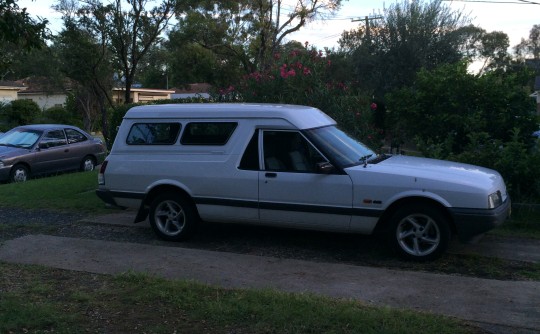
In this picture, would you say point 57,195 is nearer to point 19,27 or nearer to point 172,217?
point 172,217

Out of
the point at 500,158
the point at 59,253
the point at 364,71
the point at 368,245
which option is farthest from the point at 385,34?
the point at 59,253

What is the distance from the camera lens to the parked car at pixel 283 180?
6.24 meters

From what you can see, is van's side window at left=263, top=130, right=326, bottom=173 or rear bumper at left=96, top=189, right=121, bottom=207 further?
rear bumper at left=96, top=189, right=121, bottom=207

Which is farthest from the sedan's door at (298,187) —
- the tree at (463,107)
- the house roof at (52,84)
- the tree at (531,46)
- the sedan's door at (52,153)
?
the tree at (531,46)

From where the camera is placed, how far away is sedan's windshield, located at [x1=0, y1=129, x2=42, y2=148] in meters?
15.2

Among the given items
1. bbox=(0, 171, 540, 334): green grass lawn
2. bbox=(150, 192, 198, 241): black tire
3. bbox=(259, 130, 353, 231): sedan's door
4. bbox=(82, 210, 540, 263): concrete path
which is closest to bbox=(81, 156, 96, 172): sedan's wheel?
bbox=(150, 192, 198, 241): black tire

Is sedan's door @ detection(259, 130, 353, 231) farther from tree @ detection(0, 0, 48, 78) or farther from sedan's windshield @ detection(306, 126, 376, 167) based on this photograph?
tree @ detection(0, 0, 48, 78)

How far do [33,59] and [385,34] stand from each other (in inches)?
976

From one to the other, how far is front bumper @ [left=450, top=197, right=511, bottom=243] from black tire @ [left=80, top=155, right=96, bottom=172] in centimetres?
1289

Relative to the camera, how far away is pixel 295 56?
10.8 metres

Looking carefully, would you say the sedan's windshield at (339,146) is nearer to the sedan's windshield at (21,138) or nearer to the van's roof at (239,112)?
the van's roof at (239,112)

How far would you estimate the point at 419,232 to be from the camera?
20.7 ft

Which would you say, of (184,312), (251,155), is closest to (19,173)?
(251,155)

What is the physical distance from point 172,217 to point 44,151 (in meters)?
9.31
